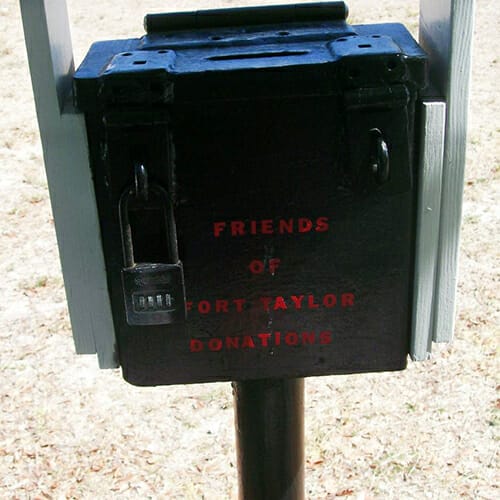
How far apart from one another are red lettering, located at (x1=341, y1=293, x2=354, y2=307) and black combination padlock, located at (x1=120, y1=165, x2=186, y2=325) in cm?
29

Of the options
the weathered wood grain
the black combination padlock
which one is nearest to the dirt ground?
the weathered wood grain

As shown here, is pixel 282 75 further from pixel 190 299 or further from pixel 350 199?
pixel 190 299

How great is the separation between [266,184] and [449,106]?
330 mm

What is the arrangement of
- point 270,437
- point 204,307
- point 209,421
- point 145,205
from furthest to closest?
point 209,421 → point 270,437 → point 204,307 → point 145,205

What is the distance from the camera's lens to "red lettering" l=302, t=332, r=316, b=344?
143 centimetres

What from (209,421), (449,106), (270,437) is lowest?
(209,421)

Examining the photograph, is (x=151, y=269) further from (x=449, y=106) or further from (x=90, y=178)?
(x=449, y=106)

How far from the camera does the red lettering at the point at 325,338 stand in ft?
4.71

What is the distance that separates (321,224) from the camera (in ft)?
4.42

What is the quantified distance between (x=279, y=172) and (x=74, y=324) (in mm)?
476

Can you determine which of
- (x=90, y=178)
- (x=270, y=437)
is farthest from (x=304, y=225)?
(x=270, y=437)

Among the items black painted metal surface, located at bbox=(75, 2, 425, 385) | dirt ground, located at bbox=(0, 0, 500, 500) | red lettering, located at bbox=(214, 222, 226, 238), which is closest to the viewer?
black painted metal surface, located at bbox=(75, 2, 425, 385)

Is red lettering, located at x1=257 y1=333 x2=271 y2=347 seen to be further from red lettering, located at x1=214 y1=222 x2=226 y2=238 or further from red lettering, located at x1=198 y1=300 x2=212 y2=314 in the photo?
red lettering, located at x1=214 y1=222 x2=226 y2=238

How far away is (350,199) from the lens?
4.37 ft
